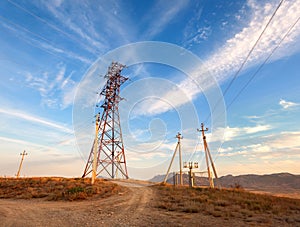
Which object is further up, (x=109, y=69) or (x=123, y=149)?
(x=109, y=69)

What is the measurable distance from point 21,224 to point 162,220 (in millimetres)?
5432

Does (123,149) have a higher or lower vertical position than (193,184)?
higher

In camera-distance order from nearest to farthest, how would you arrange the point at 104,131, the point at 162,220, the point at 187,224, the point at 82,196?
1. the point at 187,224
2. the point at 162,220
3. the point at 82,196
4. the point at 104,131

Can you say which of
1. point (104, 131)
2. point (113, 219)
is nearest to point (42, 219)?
point (113, 219)

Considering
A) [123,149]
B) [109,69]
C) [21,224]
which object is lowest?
[21,224]

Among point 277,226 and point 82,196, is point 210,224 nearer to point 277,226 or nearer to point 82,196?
point 277,226

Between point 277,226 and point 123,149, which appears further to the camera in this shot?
point 123,149

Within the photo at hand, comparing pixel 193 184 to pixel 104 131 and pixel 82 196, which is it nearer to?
pixel 82 196

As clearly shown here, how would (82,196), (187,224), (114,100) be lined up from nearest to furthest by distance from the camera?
(187,224) → (82,196) → (114,100)

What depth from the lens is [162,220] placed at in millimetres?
7672

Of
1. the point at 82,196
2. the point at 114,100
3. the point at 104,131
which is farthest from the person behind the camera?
the point at 114,100

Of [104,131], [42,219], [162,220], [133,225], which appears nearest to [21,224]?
[42,219]

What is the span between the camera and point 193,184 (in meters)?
23.1

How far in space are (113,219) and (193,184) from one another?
56.2 feet
